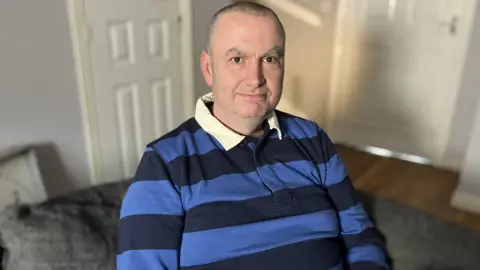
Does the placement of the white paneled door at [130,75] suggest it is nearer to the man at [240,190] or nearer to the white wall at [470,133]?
the man at [240,190]

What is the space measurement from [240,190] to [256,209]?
0.06 m

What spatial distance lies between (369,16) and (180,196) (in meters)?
2.46

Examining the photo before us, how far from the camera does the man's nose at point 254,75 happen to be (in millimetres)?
1199

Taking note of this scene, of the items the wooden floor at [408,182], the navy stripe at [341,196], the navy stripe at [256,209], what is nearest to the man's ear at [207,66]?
the navy stripe at [256,209]

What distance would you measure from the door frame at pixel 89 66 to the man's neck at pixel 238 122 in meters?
1.13

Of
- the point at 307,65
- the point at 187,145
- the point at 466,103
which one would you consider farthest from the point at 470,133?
the point at 187,145

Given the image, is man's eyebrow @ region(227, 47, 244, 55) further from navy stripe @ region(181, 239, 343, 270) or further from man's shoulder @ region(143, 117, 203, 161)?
navy stripe @ region(181, 239, 343, 270)

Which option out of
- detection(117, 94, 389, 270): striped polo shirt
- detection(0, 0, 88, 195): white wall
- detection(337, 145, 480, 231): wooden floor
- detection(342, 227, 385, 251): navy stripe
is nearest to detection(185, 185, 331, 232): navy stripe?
detection(117, 94, 389, 270): striped polo shirt

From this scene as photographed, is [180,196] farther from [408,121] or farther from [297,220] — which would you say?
[408,121]

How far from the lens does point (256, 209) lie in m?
1.21

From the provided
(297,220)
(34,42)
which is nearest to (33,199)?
(34,42)

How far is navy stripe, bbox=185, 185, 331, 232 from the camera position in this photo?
1167 millimetres

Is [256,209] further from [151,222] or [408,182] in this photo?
[408,182]

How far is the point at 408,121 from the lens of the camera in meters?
3.31
